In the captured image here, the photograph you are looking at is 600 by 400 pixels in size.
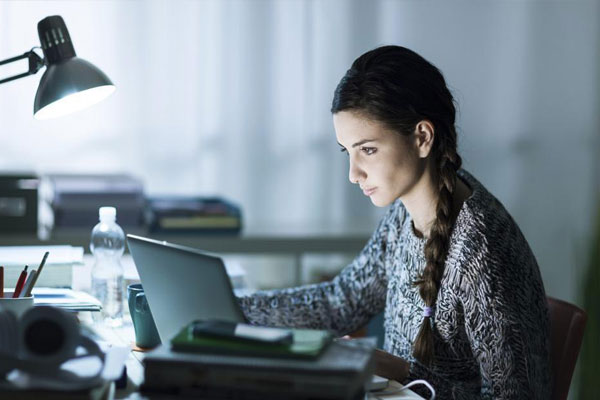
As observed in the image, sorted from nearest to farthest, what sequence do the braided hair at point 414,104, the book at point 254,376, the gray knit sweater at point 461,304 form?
the book at point 254,376, the gray knit sweater at point 461,304, the braided hair at point 414,104

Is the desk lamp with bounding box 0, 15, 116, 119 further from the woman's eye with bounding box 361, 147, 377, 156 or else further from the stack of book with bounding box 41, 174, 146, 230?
the stack of book with bounding box 41, 174, 146, 230

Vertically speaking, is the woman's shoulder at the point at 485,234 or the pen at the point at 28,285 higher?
the woman's shoulder at the point at 485,234

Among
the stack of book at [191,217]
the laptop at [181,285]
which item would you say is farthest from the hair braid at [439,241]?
the stack of book at [191,217]

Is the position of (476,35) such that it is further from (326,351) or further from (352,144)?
(326,351)

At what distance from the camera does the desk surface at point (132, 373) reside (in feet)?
4.10

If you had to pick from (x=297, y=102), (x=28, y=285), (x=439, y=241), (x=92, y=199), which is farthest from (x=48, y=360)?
(x=297, y=102)

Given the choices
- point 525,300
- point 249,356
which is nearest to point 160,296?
point 249,356

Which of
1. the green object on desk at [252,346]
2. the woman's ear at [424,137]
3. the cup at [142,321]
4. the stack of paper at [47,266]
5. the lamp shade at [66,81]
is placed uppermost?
the lamp shade at [66,81]

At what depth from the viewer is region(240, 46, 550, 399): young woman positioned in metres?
1.47

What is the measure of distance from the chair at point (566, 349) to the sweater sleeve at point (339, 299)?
39 centimetres

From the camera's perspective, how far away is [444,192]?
1657 mm

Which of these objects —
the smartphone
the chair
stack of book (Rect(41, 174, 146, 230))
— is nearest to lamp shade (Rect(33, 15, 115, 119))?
the smartphone

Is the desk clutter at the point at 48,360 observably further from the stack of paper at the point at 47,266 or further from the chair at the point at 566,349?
the chair at the point at 566,349

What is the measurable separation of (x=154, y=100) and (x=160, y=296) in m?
1.55
